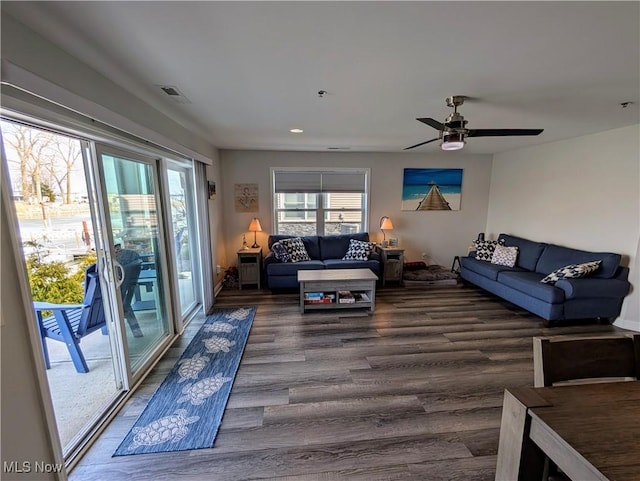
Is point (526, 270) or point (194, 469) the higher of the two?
point (526, 270)

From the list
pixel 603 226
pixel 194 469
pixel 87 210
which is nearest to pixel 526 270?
pixel 603 226

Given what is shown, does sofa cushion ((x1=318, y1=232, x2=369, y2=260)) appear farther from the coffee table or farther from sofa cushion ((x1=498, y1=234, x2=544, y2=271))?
sofa cushion ((x1=498, y1=234, x2=544, y2=271))

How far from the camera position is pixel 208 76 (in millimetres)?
1916

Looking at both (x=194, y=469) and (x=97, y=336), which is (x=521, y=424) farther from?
(x=97, y=336)

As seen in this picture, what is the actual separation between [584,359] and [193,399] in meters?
2.45

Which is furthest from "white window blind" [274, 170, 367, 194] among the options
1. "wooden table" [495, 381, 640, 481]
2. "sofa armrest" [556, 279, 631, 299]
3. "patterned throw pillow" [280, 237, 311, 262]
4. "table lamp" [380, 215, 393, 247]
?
"wooden table" [495, 381, 640, 481]

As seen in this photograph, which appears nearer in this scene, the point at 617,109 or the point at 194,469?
the point at 194,469

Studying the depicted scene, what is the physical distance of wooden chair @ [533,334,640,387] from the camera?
1170 mm

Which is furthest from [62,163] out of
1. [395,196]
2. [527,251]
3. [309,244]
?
[527,251]

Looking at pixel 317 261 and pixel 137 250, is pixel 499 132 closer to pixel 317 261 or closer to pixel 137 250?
pixel 317 261

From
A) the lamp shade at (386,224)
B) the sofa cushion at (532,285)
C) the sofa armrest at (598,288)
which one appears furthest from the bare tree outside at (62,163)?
the sofa armrest at (598,288)

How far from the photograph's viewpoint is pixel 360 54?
162 cm

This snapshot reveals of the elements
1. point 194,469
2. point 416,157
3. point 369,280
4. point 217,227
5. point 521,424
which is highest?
point 416,157

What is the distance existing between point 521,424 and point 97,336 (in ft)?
12.0
